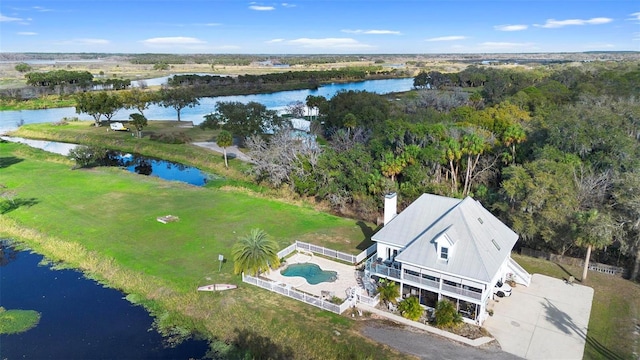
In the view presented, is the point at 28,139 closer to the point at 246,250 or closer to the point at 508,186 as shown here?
the point at 246,250

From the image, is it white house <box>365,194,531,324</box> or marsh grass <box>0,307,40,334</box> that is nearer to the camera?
white house <box>365,194,531,324</box>

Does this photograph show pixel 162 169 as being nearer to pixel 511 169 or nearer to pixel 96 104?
pixel 96 104

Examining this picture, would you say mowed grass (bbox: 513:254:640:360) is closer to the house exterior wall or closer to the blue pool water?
the house exterior wall

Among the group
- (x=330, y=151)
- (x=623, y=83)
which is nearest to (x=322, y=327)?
(x=330, y=151)

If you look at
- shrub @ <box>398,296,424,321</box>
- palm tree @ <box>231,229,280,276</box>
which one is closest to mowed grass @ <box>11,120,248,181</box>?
palm tree @ <box>231,229,280,276</box>

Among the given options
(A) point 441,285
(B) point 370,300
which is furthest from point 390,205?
(A) point 441,285

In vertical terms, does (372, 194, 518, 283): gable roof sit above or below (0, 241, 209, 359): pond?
above
